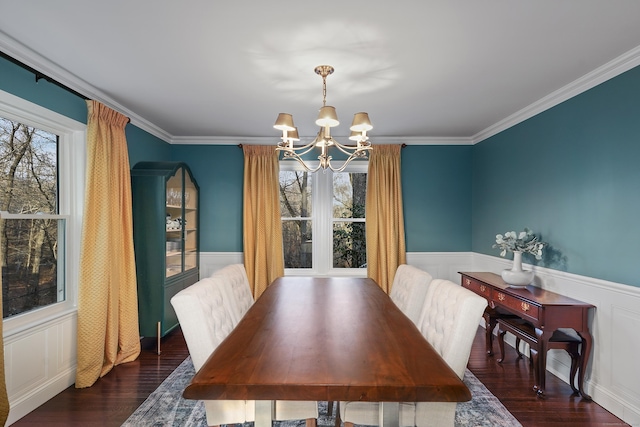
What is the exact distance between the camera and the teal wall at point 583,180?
7.61ft

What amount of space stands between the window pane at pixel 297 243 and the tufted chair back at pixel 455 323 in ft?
9.40

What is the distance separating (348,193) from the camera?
4.67 metres

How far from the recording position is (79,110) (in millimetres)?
2791

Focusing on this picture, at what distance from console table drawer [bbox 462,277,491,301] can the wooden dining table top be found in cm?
153

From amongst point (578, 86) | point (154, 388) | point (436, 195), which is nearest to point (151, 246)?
point (154, 388)

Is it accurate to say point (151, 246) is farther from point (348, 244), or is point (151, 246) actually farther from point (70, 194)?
point (348, 244)

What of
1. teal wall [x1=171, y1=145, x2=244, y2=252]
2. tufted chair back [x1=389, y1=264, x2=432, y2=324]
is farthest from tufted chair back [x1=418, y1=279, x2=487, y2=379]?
teal wall [x1=171, y1=145, x2=244, y2=252]

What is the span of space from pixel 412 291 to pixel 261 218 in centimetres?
252

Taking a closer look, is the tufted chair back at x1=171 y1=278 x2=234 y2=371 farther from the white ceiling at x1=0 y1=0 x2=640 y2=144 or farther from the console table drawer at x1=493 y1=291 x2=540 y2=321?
the console table drawer at x1=493 y1=291 x2=540 y2=321

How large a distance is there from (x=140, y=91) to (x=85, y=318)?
1944 mm

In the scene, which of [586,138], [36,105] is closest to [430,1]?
[586,138]

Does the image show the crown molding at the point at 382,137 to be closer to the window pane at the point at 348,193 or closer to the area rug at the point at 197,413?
the window pane at the point at 348,193

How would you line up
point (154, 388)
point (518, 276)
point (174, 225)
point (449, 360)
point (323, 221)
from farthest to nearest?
point (323, 221)
point (174, 225)
point (518, 276)
point (154, 388)
point (449, 360)

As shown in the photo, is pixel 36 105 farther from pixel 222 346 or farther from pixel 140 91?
pixel 222 346
